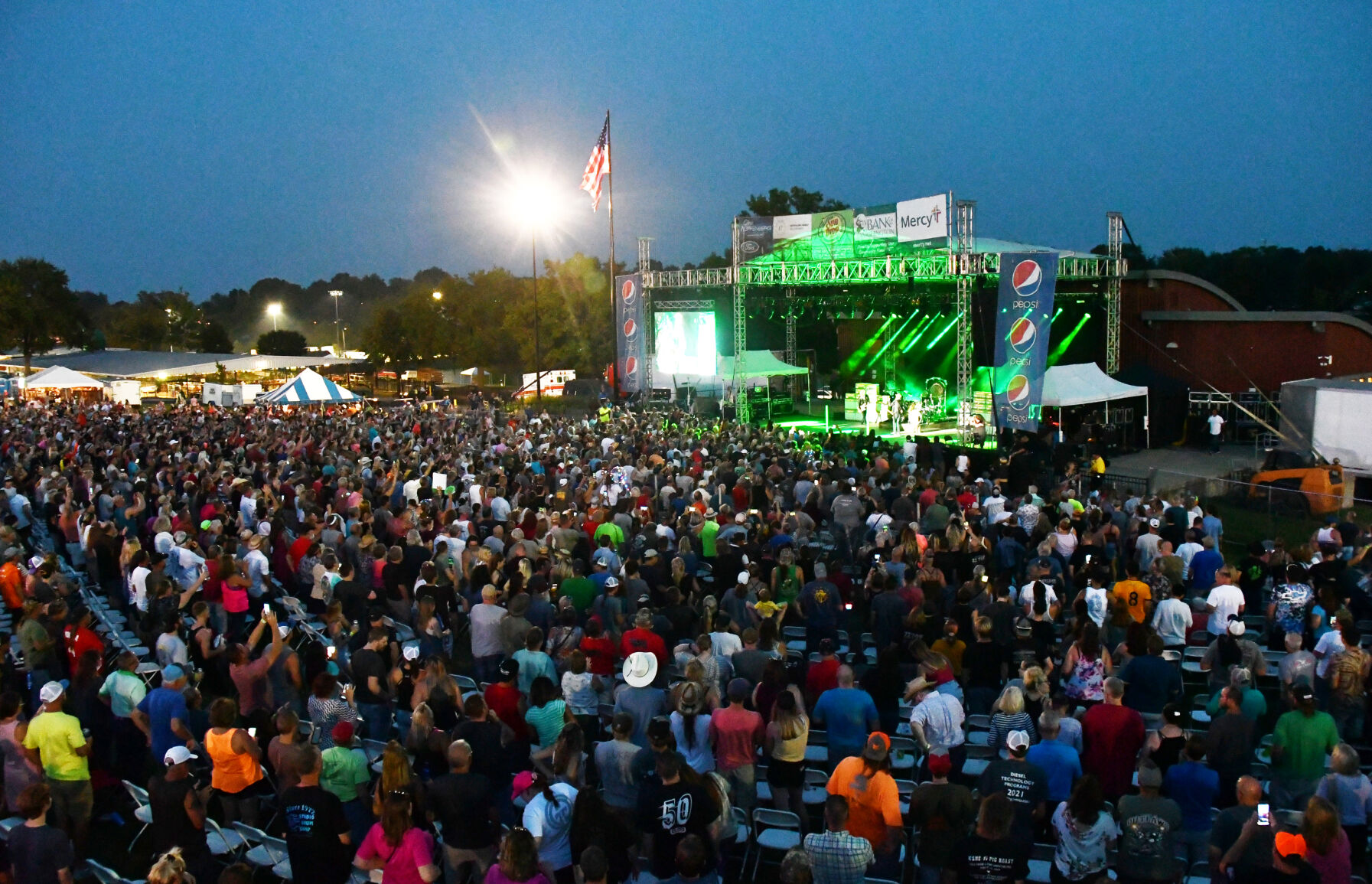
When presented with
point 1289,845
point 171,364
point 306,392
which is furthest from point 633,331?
point 1289,845

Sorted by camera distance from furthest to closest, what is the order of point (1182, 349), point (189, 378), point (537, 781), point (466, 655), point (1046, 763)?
point (189, 378)
point (1182, 349)
point (466, 655)
point (1046, 763)
point (537, 781)

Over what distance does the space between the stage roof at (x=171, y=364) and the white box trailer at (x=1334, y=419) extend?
117ft

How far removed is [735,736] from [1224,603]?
4199mm

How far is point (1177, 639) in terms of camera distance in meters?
6.99

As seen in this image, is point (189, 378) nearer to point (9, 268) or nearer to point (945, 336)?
point (9, 268)

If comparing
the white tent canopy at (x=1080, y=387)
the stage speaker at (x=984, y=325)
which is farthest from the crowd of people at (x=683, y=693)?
the stage speaker at (x=984, y=325)

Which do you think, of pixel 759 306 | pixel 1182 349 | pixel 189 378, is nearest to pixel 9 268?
pixel 189 378

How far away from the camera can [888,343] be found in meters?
32.7

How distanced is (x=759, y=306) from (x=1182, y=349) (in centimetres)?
1152

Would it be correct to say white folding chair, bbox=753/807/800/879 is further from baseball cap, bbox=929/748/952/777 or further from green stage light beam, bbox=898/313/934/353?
green stage light beam, bbox=898/313/934/353

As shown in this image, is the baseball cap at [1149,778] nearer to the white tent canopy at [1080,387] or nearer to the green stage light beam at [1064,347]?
the white tent canopy at [1080,387]

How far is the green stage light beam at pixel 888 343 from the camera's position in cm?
3180

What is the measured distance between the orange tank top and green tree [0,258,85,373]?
2093 inches

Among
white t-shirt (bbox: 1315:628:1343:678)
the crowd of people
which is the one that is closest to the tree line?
the crowd of people
